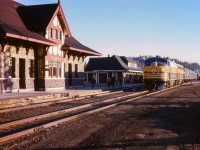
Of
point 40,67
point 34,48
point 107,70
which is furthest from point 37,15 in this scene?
point 107,70

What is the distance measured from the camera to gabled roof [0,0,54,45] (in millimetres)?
20562

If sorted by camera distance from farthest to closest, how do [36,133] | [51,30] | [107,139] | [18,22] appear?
[51,30] < [18,22] < [36,133] < [107,139]

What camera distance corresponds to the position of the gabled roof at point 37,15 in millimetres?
26328

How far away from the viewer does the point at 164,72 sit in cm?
3000

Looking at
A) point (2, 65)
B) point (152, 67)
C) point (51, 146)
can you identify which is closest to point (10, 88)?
point (2, 65)

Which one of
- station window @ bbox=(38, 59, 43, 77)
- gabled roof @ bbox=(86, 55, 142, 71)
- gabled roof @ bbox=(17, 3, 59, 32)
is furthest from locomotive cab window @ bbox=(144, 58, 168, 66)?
gabled roof @ bbox=(86, 55, 142, 71)

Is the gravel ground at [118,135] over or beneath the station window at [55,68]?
beneath

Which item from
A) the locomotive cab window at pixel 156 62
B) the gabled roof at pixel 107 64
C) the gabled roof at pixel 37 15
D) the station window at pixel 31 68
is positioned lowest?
the station window at pixel 31 68

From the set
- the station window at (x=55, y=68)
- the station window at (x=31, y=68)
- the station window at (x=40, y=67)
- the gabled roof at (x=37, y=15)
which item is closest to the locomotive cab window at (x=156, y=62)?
the station window at (x=55, y=68)

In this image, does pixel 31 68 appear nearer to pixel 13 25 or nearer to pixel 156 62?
pixel 13 25

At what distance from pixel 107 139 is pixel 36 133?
186cm

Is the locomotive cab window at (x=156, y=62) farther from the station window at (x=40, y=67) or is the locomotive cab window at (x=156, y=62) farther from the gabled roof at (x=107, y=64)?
the gabled roof at (x=107, y=64)

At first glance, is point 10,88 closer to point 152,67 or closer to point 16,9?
point 16,9

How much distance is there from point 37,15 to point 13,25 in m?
4.75
